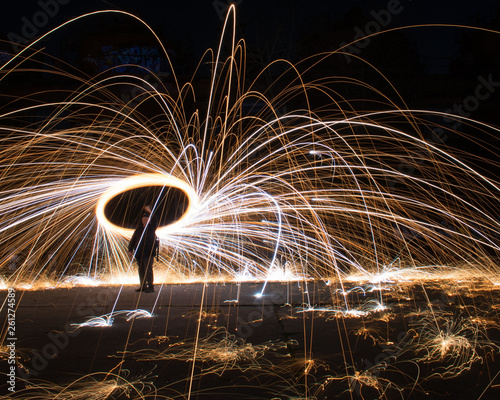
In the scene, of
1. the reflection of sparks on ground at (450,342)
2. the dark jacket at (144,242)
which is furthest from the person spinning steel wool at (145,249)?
the reflection of sparks on ground at (450,342)

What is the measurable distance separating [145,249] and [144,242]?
0.43ft

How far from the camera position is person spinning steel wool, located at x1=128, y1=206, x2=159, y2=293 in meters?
7.78

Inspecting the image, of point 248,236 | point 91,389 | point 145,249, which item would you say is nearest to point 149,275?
point 145,249

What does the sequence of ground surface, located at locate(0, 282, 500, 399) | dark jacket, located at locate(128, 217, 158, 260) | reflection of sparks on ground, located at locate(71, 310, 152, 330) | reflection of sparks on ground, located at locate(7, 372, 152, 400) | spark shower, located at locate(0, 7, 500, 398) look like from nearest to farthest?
1. reflection of sparks on ground, located at locate(7, 372, 152, 400)
2. ground surface, located at locate(0, 282, 500, 399)
3. reflection of sparks on ground, located at locate(71, 310, 152, 330)
4. spark shower, located at locate(0, 7, 500, 398)
5. dark jacket, located at locate(128, 217, 158, 260)

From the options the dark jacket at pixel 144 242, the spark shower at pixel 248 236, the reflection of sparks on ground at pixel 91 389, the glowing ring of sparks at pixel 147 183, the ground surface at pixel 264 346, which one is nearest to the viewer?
the reflection of sparks on ground at pixel 91 389

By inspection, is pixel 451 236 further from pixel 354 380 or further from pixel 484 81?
pixel 484 81

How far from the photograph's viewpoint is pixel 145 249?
7.88 m

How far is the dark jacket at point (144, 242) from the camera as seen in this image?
25.8ft

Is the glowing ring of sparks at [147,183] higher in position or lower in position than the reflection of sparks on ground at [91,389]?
higher

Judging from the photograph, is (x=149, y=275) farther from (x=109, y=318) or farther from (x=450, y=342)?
(x=450, y=342)

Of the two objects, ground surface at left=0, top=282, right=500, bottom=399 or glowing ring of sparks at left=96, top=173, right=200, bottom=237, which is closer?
ground surface at left=0, top=282, right=500, bottom=399

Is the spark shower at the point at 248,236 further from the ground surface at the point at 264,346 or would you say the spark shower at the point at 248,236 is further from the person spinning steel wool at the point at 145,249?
the person spinning steel wool at the point at 145,249

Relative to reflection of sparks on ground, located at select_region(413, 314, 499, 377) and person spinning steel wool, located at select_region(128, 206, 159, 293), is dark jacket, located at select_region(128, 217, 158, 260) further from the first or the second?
reflection of sparks on ground, located at select_region(413, 314, 499, 377)

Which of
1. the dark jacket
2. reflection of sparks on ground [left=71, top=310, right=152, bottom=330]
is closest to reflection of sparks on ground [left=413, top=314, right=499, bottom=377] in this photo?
reflection of sparks on ground [left=71, top=310, right=152, bottom=330]
